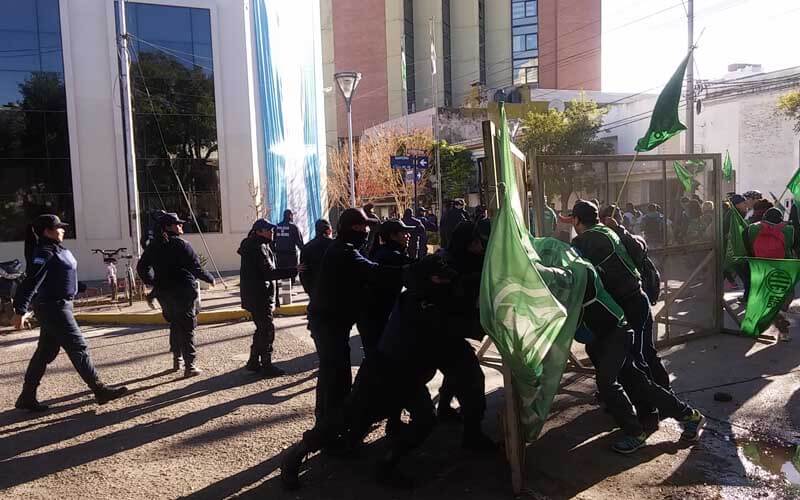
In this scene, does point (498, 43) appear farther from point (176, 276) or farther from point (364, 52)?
point (176, 276)

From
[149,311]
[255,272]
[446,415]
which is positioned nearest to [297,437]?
[446,415]

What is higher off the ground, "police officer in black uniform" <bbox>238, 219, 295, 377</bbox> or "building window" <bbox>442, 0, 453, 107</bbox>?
"building window" <bbox>442, 0, 453, 107</bbox>

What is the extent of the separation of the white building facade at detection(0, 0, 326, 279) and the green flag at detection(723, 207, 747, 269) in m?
11.3

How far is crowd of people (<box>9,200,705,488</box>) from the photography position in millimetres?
3818

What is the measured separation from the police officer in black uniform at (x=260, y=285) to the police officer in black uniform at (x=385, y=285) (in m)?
1.96

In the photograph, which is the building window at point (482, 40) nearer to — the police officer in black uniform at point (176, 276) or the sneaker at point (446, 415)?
the police officer in black uniform at point (176, 276)

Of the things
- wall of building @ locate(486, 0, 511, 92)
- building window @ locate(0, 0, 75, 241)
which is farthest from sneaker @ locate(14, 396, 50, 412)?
wall of building @ locate(486, 0, 511, 92)

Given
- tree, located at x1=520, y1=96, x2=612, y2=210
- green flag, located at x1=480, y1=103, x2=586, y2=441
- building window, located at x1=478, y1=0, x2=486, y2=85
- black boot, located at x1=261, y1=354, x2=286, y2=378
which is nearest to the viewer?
green flag, located at x1=480, y1=103, x2=586, y2=441

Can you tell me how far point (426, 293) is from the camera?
12.2 ft

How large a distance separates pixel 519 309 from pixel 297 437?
7.84 ft

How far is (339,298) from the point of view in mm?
4570

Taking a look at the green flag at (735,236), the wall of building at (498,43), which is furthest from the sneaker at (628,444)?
the wall of building at (498,43)

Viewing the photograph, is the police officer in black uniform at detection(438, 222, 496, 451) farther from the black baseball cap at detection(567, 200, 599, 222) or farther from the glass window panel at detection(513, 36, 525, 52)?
the glass window panel at detection(513, 36, 525, 52)

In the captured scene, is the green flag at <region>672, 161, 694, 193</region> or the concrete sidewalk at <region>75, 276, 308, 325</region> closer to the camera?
the green flag at <region>672, 161, 694, 193</region>
